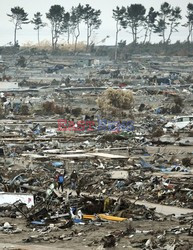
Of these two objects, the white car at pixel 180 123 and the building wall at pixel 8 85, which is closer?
the white car at pixel 180 123

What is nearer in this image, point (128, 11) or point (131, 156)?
point (131, 156)

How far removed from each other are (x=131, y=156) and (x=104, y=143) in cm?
387

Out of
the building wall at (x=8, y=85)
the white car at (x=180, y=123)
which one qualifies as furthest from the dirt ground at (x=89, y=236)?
the building wall at (x=8, y=85)

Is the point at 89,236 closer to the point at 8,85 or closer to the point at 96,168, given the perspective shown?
the point at 96,168

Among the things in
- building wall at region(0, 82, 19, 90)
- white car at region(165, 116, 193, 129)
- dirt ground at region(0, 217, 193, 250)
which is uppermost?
dirt ground at region(0, 217, 193, 250)

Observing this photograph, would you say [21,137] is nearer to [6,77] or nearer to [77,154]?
[77,154]

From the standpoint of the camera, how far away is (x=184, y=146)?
30.0 m

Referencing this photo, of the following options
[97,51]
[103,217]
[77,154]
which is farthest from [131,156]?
[97,51]

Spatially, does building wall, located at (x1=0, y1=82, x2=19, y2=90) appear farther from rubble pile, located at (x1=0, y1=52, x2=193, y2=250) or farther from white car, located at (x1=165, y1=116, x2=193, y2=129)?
white car, located at (x1=165, y1=116, x2=193, y2=129)

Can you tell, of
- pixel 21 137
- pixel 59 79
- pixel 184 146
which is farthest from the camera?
pixel 59 79

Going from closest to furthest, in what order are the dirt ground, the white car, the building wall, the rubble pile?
the dirt ground
the rubble pile
the white car
the building wall

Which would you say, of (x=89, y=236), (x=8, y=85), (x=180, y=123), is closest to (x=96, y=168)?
(x=89, y=236)

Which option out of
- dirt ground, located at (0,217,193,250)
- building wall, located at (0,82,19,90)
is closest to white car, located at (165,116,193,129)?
dirt ground, located at (0,217,193,250)

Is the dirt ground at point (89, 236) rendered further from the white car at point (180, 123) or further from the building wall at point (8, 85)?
the building wall at point (8, 85)
